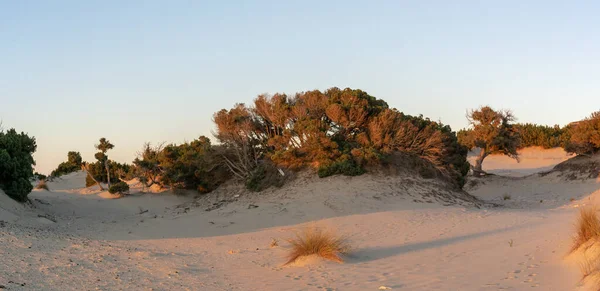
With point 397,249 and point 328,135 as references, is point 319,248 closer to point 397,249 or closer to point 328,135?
point 397,249

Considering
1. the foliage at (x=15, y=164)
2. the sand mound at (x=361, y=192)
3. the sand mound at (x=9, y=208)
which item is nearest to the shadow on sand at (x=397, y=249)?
the sand mound at (x=361, y=192)

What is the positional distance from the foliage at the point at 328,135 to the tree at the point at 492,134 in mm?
8520

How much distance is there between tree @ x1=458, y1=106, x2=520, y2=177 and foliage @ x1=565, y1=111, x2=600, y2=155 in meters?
5.13

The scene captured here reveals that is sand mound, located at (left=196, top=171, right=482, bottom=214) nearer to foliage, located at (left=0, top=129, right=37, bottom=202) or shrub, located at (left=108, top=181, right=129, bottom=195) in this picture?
shrub, located at (left=108, top=181, right=129, bottom=195)

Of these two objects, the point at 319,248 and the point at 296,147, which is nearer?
the point at 319,248

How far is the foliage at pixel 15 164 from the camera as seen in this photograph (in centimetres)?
1886

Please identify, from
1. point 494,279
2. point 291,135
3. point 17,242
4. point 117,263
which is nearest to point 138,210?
point 291,135

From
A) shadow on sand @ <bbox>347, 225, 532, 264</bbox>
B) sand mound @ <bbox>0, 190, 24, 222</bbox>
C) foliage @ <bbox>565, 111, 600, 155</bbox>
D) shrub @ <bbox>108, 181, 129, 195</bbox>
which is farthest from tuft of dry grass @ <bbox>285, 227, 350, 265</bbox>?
foliage @ <bbox>565, 111, 600, 155</bbox>

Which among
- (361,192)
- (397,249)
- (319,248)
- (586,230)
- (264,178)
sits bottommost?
(397,249)

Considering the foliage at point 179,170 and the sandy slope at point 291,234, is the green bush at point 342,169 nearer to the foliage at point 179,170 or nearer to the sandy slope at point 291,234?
the sandy slope at point 291,234

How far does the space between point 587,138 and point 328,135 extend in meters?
16.1

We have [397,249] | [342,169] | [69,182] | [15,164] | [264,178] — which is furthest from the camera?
[69,182]

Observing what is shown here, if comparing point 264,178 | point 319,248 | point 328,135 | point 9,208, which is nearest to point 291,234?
point 319,248

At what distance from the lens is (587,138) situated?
27812 millimetres
